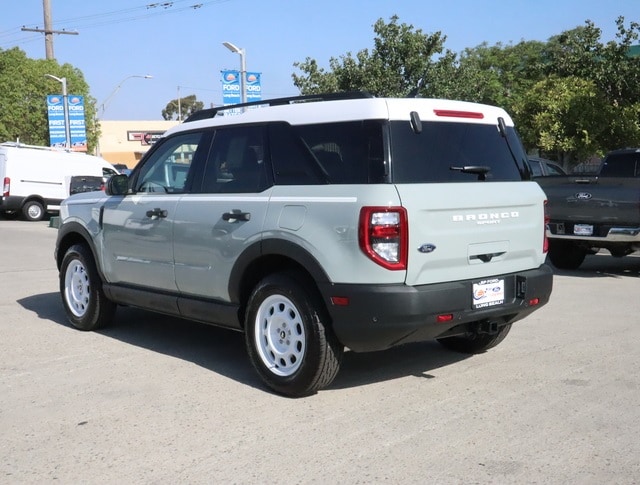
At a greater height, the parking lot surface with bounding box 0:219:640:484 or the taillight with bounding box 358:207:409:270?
the taillight with bounding box 358:207:409:270

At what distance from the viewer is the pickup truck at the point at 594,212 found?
10438 millimetres

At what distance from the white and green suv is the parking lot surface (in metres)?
0.44

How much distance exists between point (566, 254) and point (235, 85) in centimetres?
1419

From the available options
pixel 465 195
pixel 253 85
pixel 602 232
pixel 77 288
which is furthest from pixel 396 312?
pixel 253 85

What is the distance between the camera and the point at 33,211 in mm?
24578

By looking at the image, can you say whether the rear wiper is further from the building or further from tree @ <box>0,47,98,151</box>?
the building

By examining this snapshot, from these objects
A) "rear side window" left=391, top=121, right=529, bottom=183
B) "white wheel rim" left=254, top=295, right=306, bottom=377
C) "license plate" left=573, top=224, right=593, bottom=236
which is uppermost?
"rear side window" left=391, top=121, right=529, bottom=183

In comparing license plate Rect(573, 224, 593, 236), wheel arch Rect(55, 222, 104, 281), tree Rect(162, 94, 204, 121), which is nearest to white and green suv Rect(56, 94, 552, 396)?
wheel arch Rect(55, 222, 104, 281)

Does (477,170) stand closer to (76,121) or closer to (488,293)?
(488,293)

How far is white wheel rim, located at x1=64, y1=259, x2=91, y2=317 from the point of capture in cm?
726

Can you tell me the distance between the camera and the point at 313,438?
4.36 metres

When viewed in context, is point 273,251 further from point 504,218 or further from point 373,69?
point 373,69

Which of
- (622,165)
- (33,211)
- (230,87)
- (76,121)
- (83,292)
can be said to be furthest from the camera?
(76,121)

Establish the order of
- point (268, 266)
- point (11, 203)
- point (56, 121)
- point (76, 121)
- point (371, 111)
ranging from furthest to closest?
point (76, 121) < point (56, 121) < point (11, 203) < point (268, 266) < point (371, 111)
